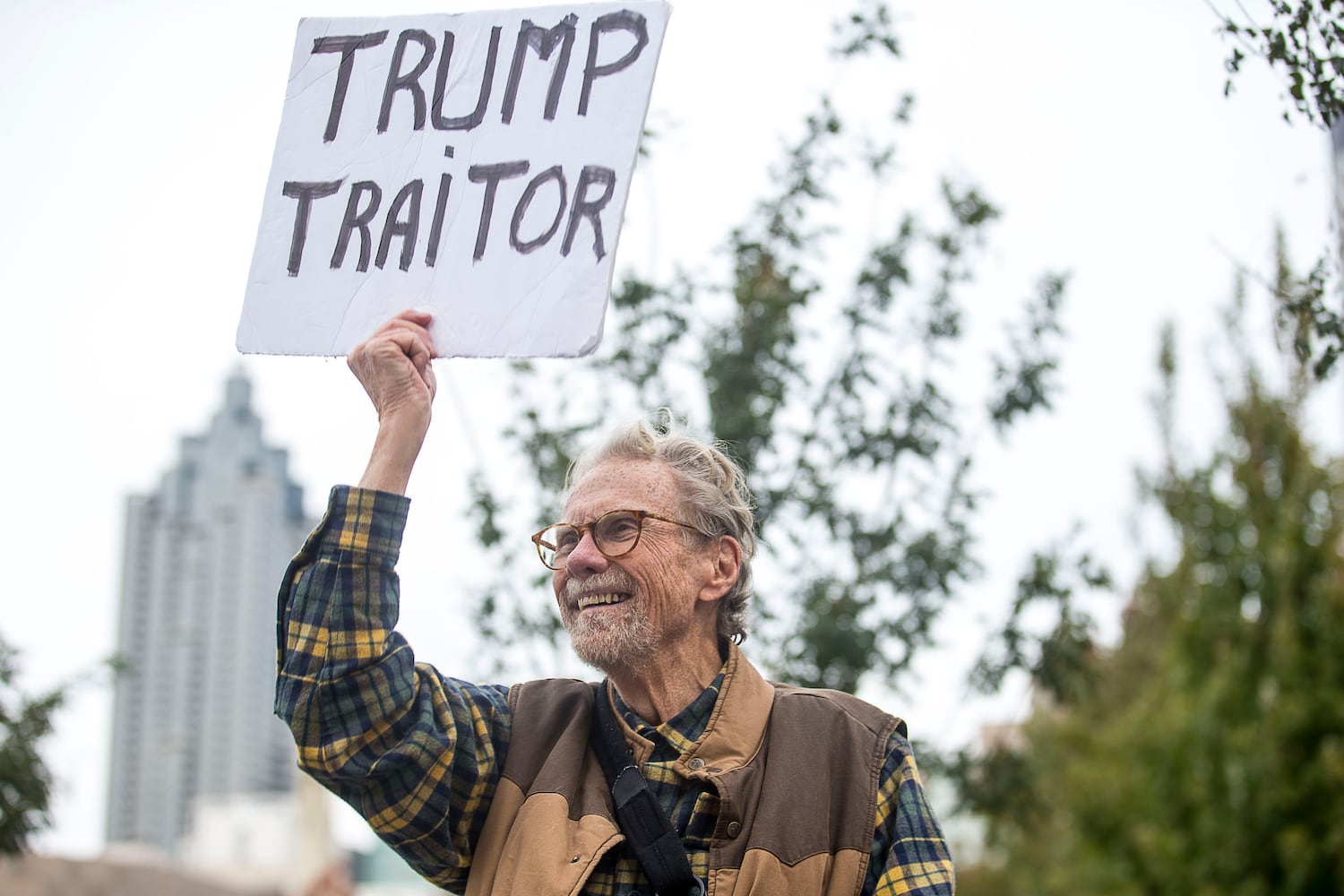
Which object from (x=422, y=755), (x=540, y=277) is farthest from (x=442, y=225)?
(x=422, y=755)

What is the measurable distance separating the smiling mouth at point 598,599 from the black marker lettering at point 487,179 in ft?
2.17

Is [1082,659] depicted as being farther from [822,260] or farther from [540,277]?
[540,277]

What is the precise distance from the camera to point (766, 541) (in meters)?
6.39

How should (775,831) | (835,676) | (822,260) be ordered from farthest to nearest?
(822,260), (835,676), (775,831)

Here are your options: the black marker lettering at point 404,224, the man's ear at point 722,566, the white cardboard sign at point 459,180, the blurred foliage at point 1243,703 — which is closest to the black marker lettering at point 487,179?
the white cardboard sign at point 459,180

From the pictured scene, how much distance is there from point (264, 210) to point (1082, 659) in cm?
474

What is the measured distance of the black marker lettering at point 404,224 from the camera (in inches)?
107

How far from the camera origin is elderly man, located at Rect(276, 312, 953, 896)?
252 cm

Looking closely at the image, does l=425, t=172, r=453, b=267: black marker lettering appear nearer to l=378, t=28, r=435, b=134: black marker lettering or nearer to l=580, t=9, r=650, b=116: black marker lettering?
l=378, t=28, r=435, b=134: black marker lettering

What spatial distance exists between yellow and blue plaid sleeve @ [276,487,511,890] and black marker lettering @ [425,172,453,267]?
448 millimetres

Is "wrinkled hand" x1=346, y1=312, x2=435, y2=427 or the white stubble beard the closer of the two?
"wrinkled hand" x1=346, y1=312, x2=435, y2=427

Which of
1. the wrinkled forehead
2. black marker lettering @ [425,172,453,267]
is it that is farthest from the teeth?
black marker lettering @ [425,172,453,267]

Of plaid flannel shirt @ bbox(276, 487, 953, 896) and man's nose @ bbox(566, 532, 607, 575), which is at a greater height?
man's nose @ bbox(566, 532, 607, 575)

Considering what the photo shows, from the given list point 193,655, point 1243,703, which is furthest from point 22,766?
point 193,655
